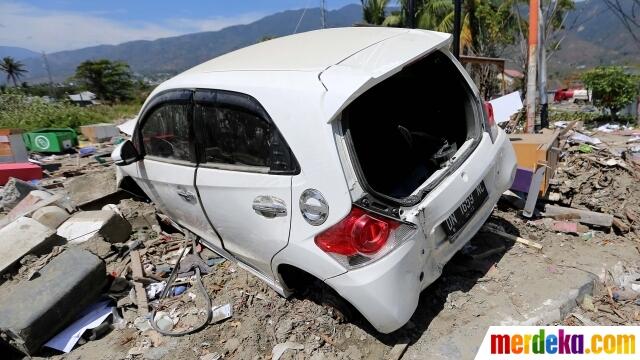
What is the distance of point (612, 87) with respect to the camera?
11195 mm

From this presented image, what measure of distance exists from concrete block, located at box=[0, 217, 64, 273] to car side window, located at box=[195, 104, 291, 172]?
1.93 meters

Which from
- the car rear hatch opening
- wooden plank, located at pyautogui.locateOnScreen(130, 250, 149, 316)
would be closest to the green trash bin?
wooden plank, located at pyautogui.locateOnScreen(130, 250, 149, 316)

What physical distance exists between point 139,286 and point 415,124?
271 cm

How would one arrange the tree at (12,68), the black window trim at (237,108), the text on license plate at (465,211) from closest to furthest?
the black window trim at (237,108), the text on license plate at (465,211), the tree at (12,68)

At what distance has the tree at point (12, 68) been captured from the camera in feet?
249

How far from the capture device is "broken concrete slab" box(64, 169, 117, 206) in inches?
190

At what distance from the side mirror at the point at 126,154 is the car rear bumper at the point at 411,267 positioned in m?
2.28

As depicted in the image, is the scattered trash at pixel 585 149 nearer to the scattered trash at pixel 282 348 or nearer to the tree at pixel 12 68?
the scattered trash at pixel 282 348

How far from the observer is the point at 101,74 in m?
56.3

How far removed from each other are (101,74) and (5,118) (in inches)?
1856

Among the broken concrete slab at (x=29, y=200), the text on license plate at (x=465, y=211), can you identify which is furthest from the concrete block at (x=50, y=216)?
the text on license plate at (x=465, y=211)

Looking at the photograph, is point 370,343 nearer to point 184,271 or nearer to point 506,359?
point 506,359

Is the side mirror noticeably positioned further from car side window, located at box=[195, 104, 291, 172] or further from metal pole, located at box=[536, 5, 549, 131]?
metal pole, located at box=[536, 5, 549, 131]

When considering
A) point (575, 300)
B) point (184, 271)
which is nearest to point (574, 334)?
point (575, 300)
